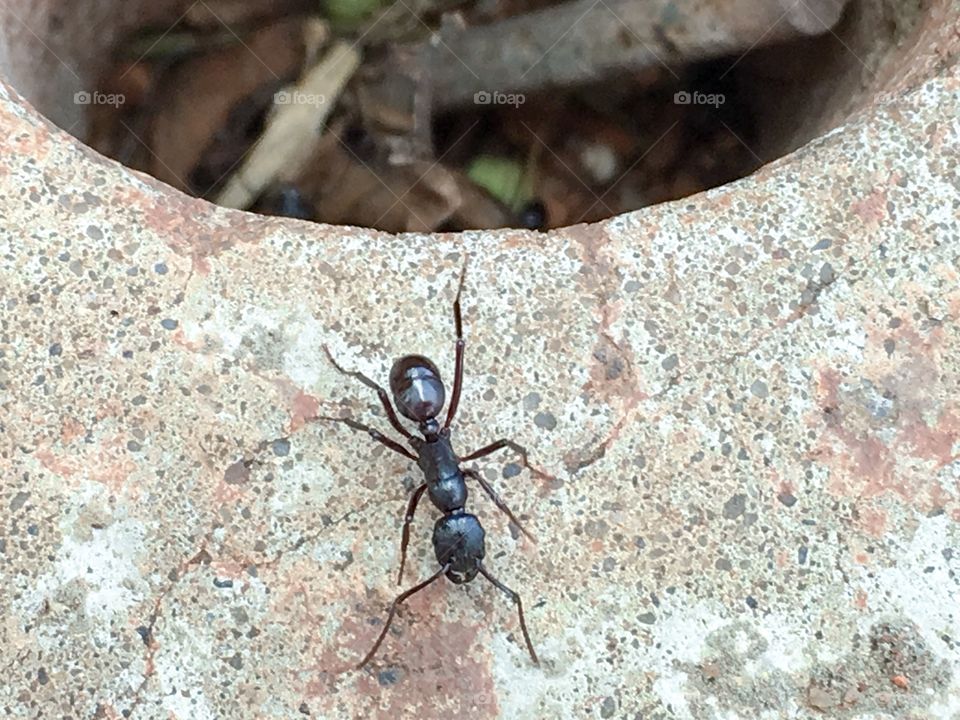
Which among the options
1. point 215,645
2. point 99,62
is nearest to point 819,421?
point 215,645

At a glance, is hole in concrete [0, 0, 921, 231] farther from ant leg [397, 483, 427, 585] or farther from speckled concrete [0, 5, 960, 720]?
ant leg [397, 483, 427, 585]

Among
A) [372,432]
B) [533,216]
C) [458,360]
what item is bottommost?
[533,216]

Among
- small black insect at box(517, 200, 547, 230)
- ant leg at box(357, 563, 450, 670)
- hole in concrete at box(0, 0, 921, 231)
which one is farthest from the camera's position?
small black insect at box(517, 200, 547, 230)

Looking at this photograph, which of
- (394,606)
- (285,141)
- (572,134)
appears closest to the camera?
(394,606)

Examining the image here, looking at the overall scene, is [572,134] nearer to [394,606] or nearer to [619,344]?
[619,344]

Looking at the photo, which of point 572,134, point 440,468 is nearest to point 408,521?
point 440,468

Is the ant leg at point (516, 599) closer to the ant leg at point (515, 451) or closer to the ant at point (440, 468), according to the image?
the ant at point (440, 468)

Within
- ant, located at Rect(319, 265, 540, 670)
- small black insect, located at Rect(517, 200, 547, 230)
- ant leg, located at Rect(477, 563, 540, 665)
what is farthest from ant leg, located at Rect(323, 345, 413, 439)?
small black insect, located at Rect(517, 200, 547, 230)

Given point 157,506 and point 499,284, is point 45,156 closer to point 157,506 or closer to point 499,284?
point 157,506
